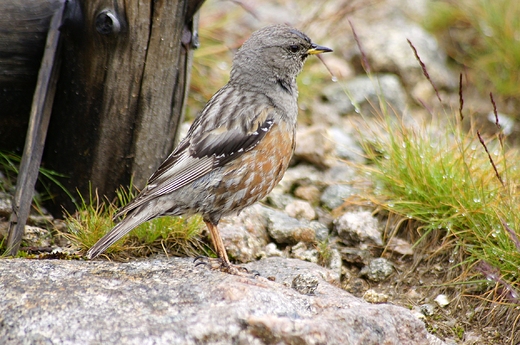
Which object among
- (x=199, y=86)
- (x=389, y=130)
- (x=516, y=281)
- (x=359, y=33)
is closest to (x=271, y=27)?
(x=389, y=130)

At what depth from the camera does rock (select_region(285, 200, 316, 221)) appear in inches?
249

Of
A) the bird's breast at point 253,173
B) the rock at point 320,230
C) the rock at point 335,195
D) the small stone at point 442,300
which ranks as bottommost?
the small stone at point 442,300

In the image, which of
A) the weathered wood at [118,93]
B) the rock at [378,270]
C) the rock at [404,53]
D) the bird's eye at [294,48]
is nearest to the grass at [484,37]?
the rock at [404,53]

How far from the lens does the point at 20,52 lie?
5.16 meters

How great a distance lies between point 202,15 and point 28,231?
402 cm

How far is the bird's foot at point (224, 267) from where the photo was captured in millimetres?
4840

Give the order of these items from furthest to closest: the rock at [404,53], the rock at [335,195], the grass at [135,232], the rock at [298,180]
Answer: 1. the rock at [404,53]
2. the rock at [298,180]
3. the rock at [335,195]
4. the grass at [135,232]

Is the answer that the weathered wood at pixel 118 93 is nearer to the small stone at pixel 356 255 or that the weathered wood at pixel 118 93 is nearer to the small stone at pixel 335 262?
the small stone at pixel 335 262

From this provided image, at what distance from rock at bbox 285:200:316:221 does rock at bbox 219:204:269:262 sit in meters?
0.36

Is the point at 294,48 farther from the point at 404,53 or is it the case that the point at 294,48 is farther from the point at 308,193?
the point at 404,53

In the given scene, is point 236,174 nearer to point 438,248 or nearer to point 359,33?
point 438,248

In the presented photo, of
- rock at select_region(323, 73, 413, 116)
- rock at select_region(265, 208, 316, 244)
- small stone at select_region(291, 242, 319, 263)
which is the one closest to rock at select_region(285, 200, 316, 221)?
rock at select_region(265, 208, 316, 244)

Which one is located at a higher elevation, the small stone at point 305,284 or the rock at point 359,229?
the small stone at point 305,284

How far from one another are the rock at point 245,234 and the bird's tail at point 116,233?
1.00 meters
